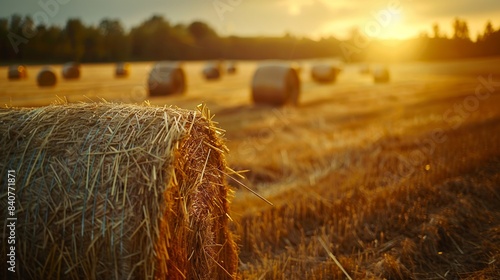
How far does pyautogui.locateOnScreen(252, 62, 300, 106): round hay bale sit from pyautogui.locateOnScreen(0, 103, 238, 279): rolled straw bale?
1535cm

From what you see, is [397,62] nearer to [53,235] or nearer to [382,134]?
[382,134]

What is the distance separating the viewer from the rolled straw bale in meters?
2.80

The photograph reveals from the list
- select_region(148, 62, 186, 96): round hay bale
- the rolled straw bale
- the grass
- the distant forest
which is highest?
the distant forest

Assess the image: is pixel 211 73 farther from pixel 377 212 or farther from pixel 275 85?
pixel 377 212

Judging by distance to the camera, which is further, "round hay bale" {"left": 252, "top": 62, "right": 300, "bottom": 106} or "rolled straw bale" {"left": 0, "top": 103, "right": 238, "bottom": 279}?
"round hay bale" {"left": 252, "top": 62, "right": 300, "bottom": 106}

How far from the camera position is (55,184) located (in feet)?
9.74

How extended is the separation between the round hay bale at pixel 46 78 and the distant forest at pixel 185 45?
1939 millimetres

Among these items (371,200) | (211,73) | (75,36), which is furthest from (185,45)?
(371,200)

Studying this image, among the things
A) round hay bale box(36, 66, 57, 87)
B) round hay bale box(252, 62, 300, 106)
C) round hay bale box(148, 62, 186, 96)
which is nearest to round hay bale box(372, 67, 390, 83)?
round hay bale box(252, 62, 300, 106)

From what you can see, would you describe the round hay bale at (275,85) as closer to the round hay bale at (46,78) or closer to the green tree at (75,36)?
the round hay bale at (46,78)

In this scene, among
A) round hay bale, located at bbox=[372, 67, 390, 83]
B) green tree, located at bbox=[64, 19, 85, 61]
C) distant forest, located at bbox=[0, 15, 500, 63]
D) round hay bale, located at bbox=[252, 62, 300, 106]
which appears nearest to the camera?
distant forest, located at bbox=[0, 15, 500, 63]

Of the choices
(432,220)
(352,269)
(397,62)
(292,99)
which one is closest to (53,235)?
(352,269)

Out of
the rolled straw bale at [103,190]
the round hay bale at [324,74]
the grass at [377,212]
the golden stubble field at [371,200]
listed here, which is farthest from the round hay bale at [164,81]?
the rolled straw bale at [103,190]

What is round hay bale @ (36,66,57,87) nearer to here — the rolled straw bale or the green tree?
the rolled straw bale
